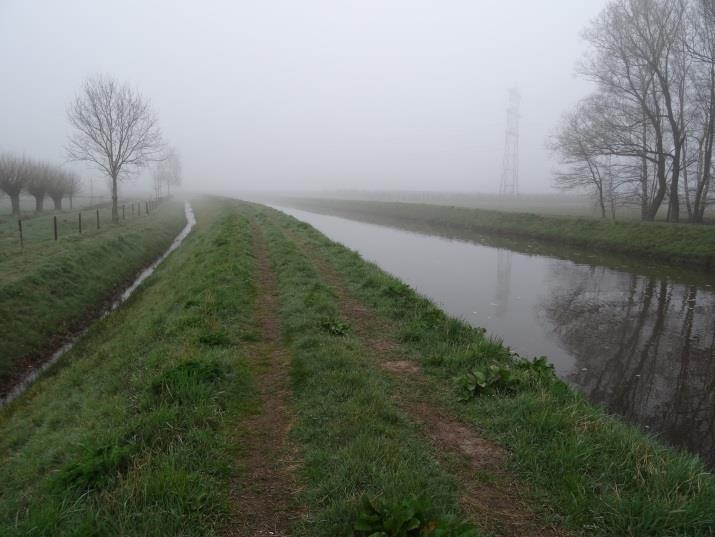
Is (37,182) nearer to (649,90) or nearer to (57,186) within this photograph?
(57,186)

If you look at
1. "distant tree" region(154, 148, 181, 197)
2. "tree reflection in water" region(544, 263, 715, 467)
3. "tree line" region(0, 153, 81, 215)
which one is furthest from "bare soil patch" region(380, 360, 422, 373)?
"distant tree" region(154, 148, 181, 197)

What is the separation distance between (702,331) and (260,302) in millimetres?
11031

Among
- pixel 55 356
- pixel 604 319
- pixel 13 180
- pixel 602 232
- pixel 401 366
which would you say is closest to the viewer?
pixel 401 366

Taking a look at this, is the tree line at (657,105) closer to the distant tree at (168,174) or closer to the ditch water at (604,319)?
the ditch water at (604,319)

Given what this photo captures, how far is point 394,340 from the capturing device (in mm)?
8133

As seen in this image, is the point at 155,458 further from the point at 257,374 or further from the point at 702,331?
the point at 702,331

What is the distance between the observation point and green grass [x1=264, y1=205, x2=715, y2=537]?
3.49 metres

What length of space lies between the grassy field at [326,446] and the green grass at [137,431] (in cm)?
2

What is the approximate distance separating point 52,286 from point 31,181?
38.7 metres

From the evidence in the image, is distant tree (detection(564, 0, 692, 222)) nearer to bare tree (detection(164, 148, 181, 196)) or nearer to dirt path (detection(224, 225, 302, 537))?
dirt path (detection(224, 225, 302, 537))

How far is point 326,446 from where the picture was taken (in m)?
4.55

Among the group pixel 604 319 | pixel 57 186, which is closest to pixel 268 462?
pixel 604 319

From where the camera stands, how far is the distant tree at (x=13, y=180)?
128 feet

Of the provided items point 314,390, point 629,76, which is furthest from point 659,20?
point 314,390
